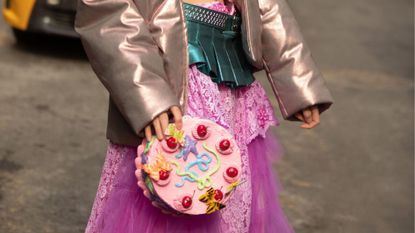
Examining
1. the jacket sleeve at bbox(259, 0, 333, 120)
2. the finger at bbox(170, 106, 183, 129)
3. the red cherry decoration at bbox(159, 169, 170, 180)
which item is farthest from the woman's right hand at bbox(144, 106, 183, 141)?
the jacket sleeve at bbox(259, 0, 333, 120)

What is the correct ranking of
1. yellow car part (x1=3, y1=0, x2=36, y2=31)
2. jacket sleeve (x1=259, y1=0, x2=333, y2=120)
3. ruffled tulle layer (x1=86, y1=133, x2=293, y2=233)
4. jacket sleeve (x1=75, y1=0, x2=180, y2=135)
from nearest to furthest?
1. jacket sleeve (x1=75, y1=0, x2=180, y2=135)
2. ruffled tulle layer (x1=86, y1=133, x2=293, y2=233)
3. jacket sleeve (x1=259, y1=0, x2=333, y2=120)
4. yellow car part (x1=3, y1=0, x2=36, y2=31)

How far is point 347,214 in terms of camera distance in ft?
18.3

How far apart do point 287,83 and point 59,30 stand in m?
5.10

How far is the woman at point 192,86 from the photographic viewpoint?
3.02m

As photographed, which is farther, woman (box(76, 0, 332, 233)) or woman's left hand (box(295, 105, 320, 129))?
woman's left hand (box(295, 105, 320, 129))

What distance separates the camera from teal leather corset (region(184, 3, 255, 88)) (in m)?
3.24

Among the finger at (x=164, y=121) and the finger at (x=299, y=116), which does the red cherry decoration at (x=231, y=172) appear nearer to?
the finger at (x=164, y=121)

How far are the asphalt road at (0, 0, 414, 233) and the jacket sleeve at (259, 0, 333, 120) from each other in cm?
176

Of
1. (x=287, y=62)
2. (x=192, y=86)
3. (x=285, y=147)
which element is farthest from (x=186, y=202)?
(x=285, y=147)

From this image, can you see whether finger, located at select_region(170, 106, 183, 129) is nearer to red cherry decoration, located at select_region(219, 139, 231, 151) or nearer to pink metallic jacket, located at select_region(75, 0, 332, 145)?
pink metallic jacket, located at select_region(75, 0, 332, 145)

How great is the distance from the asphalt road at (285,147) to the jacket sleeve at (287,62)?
1.76 metres

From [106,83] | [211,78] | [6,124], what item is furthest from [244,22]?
[6,124]

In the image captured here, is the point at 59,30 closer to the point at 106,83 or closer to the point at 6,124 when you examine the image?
the point at 6,124

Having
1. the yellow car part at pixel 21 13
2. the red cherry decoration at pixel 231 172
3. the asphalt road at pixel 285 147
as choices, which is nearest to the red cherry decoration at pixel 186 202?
the red cherry decoration at pixel 231 172
